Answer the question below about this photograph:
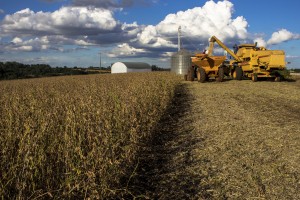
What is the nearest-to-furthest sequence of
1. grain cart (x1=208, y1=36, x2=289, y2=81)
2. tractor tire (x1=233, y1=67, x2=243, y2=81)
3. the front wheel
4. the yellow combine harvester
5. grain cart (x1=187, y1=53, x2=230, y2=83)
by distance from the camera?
grain cart (x1=208, y1=36, x2=289, y2=81) → the yellow combine harvester → grain cart (x1=187, y1=53, x2=230, y2=83) → the front wheel → tractor tire (x1=233, y1=67, x2=243, y2=81)

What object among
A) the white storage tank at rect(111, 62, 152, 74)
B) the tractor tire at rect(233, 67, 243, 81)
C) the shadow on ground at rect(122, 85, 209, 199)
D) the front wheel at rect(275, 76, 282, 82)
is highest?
the white storage tank at rect(111, 62, 152, 74)

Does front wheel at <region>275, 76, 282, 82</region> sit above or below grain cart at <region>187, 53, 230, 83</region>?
below

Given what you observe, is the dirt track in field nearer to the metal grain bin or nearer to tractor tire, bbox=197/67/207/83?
tractor tire, bbox=197/67/207/83

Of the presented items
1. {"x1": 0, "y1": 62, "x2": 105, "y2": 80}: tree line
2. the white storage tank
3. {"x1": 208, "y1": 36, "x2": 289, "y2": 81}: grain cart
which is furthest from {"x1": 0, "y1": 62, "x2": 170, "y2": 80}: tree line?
{"x1": 208, "y1": 36, "x2": 289, "y2": 81}: grain cart

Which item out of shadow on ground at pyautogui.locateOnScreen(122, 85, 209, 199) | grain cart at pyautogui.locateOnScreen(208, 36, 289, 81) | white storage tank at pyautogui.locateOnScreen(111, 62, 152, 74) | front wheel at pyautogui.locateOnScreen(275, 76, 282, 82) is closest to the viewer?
shadow on ground at pyautogui.locateOnScreen(122, 85, 209, 199)

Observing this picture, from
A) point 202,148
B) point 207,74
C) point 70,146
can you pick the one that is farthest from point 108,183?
point 207,74

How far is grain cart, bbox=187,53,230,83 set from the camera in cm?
1899

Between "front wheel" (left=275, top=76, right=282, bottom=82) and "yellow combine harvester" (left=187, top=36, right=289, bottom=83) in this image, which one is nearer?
"yellow combine harvester" (left=187, top=36, right=289, bottom=83)

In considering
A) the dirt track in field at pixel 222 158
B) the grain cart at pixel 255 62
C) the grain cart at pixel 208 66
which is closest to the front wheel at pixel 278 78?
the grain cart at pixel 255 62

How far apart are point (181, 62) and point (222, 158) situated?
119ft

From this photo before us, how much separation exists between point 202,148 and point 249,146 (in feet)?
2.60

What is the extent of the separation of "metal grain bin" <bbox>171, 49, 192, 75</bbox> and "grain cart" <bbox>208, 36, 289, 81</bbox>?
18.3 meters

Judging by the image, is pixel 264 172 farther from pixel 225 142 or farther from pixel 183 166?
pixel 225 142

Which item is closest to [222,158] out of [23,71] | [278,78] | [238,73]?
[278,78]
